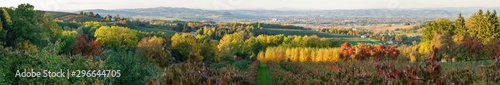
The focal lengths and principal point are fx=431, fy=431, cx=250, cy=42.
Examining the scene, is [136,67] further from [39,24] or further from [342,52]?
[342,52]

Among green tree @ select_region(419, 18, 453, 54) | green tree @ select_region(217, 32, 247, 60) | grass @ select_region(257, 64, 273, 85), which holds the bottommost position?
green tree @ select_region(217, 32, 247, 60)

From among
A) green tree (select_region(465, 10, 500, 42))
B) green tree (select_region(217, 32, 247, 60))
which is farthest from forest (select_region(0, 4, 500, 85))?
green tree (select_region(217, 32, 247, 60))

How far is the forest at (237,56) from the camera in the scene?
27.5ft

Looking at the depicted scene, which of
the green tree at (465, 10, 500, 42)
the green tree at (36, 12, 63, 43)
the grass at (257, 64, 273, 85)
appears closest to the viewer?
the grass at (257, 64, 273, 85)

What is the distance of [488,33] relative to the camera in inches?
2564

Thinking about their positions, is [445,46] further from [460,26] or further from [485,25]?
[460,26]

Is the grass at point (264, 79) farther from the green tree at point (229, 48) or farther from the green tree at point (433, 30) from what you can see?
the green tree at point (433, 30)

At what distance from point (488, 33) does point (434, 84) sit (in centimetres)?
6854

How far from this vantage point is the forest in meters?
8.38

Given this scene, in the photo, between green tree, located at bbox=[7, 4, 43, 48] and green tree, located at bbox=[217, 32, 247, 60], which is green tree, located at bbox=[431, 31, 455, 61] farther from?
green tree, located at bbox=[7, 4, 43, 48]

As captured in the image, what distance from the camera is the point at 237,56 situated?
8512 cm

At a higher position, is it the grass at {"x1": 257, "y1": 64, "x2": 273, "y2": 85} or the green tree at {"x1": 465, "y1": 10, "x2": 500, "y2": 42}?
the green tree at {"x1": 465, "y1": 10, "x2": 500, "y2": 42}

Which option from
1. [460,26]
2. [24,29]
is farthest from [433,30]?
[24,29]

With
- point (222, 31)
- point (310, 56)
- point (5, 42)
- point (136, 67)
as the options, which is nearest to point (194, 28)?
point (222, 31)
